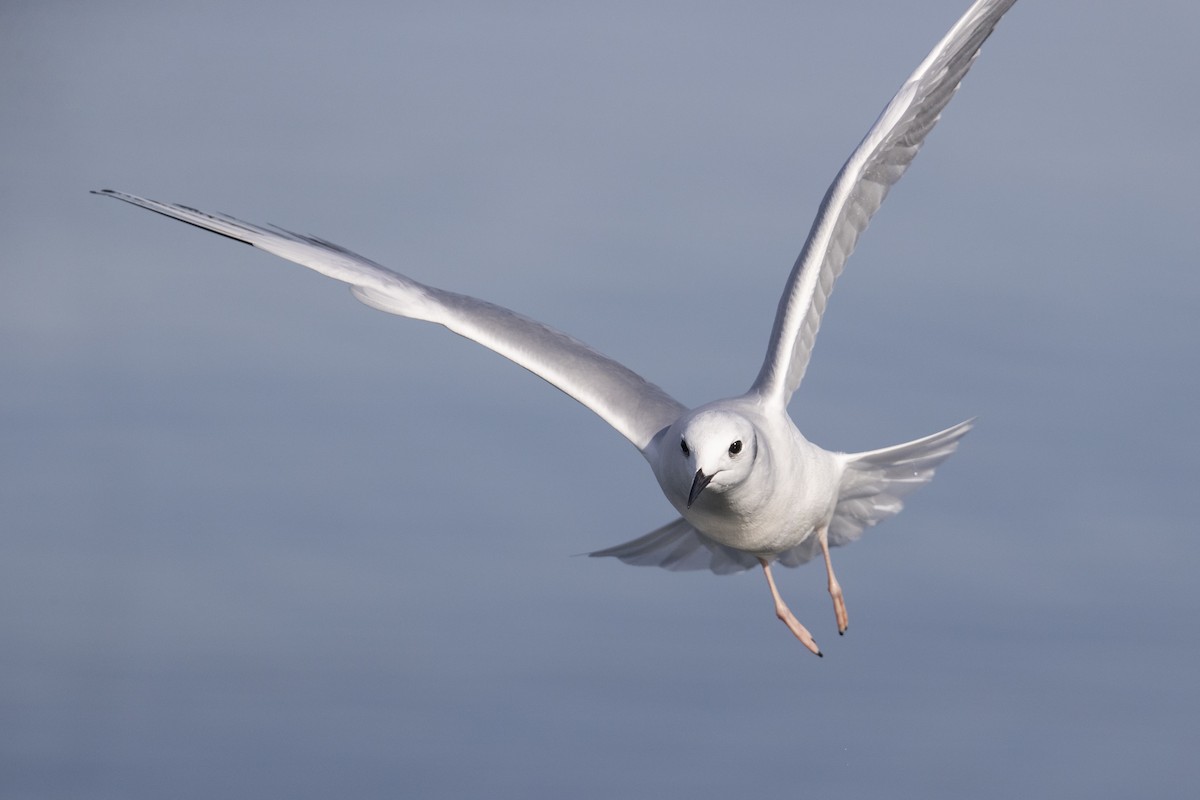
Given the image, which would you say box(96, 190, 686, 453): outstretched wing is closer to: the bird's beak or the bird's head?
the bird's head

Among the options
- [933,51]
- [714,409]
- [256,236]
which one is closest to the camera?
[714,409]

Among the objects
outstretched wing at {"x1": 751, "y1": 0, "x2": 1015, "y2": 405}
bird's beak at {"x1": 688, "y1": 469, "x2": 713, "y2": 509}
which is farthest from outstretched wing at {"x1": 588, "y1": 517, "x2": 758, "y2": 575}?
bird's beak at {"x1": 688, "y1": 469, "x2": 713, "y2": 509}

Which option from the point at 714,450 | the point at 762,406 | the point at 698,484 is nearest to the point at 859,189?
the point at 762,406

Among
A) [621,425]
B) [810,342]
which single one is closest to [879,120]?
[810,342]

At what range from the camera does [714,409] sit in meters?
10.8

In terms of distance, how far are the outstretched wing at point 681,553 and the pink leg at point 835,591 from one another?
59cm

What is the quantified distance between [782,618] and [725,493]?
1.92m

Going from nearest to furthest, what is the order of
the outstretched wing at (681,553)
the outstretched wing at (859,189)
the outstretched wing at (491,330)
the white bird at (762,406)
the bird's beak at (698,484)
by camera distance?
the bird's beak at (698,484)
the white bird at (762,406)
the outstretched wing at (859,189)
the outstretched wing at (491,330)
the outstretched wing at (681,553)

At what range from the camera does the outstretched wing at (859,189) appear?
1141 cm

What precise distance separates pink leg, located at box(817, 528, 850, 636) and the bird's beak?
228 cm

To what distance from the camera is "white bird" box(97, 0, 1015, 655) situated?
1094 cm

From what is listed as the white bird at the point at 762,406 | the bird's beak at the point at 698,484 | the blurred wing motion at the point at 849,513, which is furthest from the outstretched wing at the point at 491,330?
the bird's beak at the point at 698,484

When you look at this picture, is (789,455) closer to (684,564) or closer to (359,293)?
(684,564)

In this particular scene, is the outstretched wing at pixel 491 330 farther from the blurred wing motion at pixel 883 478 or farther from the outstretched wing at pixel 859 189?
the blurred wing motion at pixel 883 478
